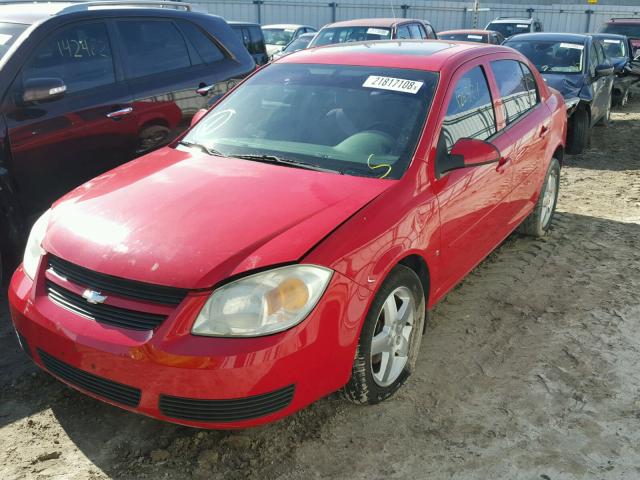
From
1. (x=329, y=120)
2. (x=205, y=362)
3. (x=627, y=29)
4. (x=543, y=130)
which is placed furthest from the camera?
(x=627, y=29)

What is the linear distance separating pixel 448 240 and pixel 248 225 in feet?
4.10

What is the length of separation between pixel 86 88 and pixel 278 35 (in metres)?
13.4

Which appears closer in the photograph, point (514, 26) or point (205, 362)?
point (205, 362)

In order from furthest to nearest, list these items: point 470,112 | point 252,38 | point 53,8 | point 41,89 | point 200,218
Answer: point 252,38, point 53,8, point 41,89, point 470,112, point 200,218

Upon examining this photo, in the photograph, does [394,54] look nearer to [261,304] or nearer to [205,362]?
[261,304]

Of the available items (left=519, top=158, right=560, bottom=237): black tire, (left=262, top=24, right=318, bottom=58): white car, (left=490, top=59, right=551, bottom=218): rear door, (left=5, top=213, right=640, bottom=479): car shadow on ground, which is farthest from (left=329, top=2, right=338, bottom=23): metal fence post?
(left=5, top=213, right=640, bottom=479): car shadow on ground

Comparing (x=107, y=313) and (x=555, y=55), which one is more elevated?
(x=555, y=55)

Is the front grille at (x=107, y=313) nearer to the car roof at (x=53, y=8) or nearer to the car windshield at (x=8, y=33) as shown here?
the car windshield at (x=8, y=33)

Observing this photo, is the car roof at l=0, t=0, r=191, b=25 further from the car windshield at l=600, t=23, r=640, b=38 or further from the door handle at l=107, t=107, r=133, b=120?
the car windshield at l=600, t=23, r=640, b=38

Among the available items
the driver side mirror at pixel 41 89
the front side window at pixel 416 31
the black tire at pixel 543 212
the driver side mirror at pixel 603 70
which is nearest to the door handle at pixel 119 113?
the driver side mirror at pixel 41 89

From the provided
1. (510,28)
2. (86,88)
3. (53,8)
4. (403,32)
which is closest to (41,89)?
(86,88)

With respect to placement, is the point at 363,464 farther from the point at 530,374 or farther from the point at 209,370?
the point at 530,374

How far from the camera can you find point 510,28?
67.0 ft

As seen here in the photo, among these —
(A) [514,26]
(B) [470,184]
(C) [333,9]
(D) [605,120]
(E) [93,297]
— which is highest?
(C) [333,9]
